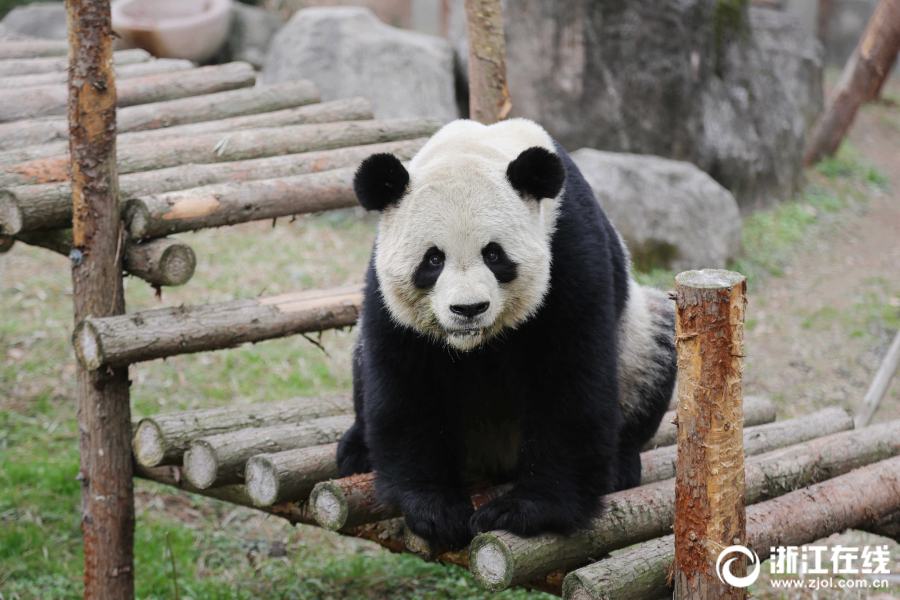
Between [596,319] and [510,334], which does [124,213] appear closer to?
[510,334]

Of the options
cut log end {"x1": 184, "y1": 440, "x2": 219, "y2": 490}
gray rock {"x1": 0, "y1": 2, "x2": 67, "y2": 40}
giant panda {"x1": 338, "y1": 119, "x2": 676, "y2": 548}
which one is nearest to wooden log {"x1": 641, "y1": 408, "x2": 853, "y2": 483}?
giant panda {"x1": 338, "y1": 119, "x2": 676, "y2": 548}

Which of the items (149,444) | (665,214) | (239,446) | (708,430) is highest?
(708,430)

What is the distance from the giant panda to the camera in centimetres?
262

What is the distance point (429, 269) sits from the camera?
8.71 ft

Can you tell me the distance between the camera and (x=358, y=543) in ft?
16.8

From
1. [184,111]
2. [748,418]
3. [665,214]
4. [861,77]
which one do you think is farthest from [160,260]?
[861,77]

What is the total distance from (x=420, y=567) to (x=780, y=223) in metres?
6.28

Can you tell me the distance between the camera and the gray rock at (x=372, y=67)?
30.6 ft

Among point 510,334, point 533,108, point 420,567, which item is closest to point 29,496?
point 420,567

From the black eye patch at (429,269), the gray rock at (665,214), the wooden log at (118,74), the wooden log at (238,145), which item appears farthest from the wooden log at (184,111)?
the gray rock at (665,214)

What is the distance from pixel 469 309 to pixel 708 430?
0.76m

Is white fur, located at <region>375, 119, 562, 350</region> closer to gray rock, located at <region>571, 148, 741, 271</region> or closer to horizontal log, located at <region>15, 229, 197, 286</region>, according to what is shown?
horizontal log, located at <region>15, 229, 197, 286</region>

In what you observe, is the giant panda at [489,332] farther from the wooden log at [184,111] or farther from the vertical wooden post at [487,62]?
the wooden log at [184,111]

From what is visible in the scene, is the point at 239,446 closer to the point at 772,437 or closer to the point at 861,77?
the point at 772,437
